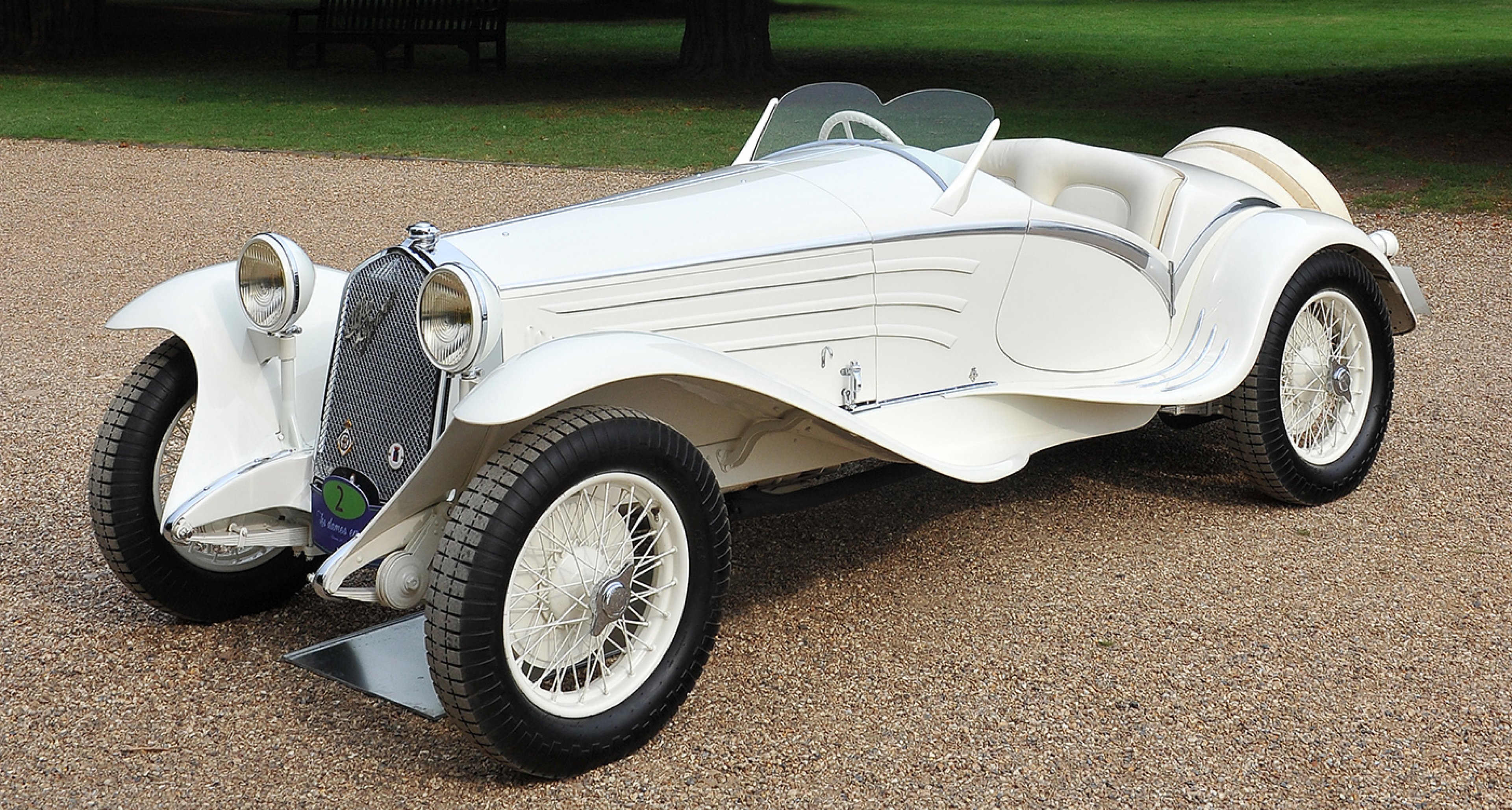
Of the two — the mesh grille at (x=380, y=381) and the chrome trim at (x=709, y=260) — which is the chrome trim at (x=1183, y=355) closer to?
the chrome trim at (x=709, y=260)

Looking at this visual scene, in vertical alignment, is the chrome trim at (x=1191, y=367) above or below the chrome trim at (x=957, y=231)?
below

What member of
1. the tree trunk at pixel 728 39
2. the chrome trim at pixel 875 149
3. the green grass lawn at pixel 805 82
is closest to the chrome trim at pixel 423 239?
the chrome trim at pixel 875 149

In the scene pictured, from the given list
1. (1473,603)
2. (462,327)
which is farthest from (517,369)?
(1473,603)

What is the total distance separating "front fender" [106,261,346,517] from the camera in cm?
337

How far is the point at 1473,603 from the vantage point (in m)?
3.90

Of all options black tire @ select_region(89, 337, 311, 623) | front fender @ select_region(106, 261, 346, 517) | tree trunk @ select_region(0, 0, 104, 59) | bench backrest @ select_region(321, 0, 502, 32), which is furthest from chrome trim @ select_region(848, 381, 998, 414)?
tree trunk @ select_region(0, 0, 104, 59)

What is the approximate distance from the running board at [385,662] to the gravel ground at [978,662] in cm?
9

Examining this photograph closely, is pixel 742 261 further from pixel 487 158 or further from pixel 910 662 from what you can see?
pixel 487 158

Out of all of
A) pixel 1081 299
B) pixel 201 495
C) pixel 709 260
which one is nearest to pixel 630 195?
pixel 709 260

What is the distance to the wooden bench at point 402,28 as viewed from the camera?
56.4 ft

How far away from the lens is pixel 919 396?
12.2ft

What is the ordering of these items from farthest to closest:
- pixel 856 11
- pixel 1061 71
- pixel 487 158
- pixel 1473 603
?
pixel 856 11, pixel 1061 71, pixel 487 158, pixel 1473 603

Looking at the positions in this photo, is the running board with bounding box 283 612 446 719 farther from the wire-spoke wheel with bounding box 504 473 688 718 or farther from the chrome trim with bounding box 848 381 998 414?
the chrome trim with bounding box 848 381 998 414

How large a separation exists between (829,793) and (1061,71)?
16135 mm
